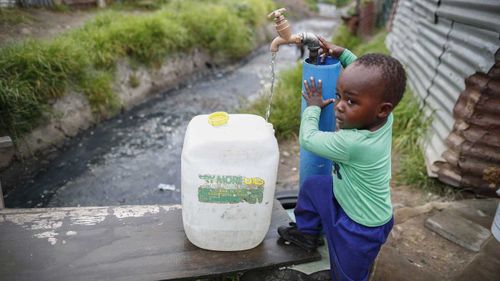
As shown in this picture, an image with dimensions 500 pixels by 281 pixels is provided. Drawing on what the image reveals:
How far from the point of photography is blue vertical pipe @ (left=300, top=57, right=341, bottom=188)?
256cm

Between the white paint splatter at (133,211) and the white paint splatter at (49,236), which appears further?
the white paint splatter at (133,211)

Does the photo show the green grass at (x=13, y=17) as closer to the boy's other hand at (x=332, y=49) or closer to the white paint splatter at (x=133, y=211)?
the white paint splatter at (x=133, y=211)

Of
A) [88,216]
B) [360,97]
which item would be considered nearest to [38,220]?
[88,216]

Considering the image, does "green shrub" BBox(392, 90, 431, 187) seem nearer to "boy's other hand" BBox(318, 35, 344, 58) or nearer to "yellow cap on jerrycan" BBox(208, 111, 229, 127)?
"boy's other hand" BBox(318, 35, 344, 58)

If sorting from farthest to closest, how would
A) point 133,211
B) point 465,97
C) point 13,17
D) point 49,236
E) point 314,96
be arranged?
point 13,17 < point 465,97 < point 133,211 < point 49,236 < point 314,96

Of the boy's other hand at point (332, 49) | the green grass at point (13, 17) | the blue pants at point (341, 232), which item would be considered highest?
the boy's other hand at point (332, 49)

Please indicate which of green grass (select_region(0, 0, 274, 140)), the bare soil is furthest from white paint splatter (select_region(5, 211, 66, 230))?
the bare soil

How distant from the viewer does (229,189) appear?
2422mm

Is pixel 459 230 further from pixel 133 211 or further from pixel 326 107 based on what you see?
pixel 133 211

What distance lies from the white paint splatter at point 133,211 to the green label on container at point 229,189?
773 millimetres

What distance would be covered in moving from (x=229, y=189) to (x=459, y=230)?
2.15 metres

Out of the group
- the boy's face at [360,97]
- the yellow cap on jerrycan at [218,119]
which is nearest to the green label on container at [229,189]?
the yellow cap on jerrycan at [218,119]

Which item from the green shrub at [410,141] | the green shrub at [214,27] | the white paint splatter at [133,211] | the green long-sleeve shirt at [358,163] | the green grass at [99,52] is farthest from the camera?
the green shrub at [214,27]

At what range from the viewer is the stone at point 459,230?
3.21 m
